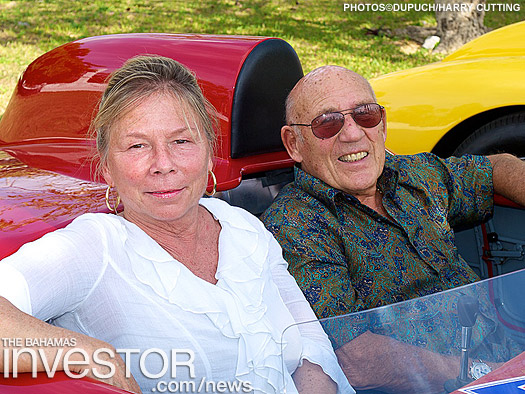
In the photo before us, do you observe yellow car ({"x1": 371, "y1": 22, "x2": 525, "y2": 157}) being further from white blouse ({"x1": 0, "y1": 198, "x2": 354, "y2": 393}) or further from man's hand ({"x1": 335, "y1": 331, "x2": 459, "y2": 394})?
man's hand ({"x1": 335, "y1": 331, "x2": 459, "y2": 394})

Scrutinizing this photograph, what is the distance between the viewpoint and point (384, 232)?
90.4 inches

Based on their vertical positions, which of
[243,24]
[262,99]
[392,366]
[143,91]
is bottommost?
[243,24]

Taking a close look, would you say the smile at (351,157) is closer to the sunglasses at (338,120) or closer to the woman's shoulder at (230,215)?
the sunglasses at (338,120)

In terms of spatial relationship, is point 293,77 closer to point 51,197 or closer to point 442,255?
point 442,255

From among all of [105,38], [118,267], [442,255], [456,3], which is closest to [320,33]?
[456,3]

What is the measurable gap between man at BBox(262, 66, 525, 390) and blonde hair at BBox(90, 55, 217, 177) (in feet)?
1.88

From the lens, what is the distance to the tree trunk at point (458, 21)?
31.9ft

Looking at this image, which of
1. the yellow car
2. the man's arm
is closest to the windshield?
the man's arm

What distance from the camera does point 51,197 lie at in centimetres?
202

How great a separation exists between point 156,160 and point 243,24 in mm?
10373

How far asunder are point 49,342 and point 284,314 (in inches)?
26.2

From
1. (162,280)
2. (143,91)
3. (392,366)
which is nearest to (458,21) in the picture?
(143,91)

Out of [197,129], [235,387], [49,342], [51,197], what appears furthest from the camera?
[51,197]

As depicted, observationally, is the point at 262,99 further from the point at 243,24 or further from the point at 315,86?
the point at 243,24
